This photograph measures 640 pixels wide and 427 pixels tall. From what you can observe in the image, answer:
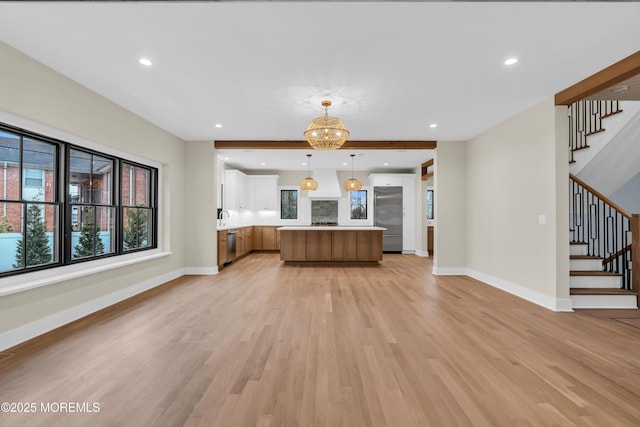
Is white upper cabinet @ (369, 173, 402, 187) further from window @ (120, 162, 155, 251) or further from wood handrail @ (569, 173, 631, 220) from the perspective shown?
window @ (120, 162, 155, 251)

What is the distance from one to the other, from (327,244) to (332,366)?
4.76 m

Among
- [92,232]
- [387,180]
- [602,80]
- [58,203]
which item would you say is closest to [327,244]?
[387,180]

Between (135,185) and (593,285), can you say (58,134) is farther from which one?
(593,285)

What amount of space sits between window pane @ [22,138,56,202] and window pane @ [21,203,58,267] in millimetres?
119

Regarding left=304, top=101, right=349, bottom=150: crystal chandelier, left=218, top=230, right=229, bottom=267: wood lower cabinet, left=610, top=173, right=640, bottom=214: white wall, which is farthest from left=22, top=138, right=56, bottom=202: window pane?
left=610, top=173, right=640, bottom=214: white wall

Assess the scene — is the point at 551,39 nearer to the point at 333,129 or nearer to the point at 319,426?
the point at 333,129

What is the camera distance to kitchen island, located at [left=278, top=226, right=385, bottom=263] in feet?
23.5

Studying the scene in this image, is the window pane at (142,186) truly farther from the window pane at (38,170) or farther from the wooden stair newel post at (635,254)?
the wooden stair newel post at (635,254)

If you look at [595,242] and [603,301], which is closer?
[603,301]

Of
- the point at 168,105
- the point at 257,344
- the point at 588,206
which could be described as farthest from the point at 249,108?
the point at 588,206

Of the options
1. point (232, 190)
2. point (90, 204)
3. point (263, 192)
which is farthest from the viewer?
point (263, 192)

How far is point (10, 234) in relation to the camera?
2.95 metres

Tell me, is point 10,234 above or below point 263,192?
below

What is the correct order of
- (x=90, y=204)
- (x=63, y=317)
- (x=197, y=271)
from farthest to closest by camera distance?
(x=197, y=271)
(x=90, y=204)
(x=63, y=317)
